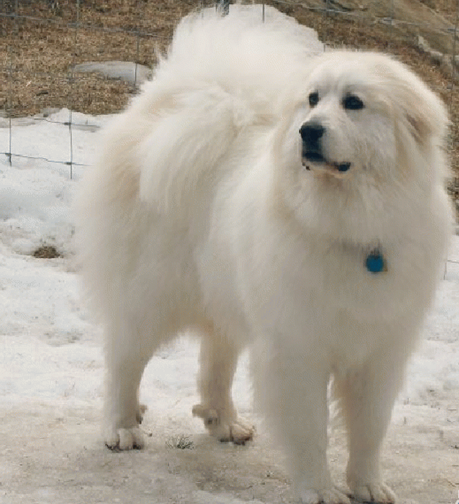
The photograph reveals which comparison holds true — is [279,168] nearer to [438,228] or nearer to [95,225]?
[438,228]

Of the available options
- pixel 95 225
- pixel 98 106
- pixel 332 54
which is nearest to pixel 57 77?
pixel 98 106

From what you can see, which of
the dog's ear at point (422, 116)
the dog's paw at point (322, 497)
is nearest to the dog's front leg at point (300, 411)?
the dog's paw at point (322, 497)

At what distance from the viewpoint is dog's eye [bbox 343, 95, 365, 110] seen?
3348 mm

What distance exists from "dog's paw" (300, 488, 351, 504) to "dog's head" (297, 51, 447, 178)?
1.15m

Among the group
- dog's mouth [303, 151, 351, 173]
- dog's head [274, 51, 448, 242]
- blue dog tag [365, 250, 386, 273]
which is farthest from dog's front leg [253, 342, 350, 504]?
dog's mouth [303, 151, 351, 173]

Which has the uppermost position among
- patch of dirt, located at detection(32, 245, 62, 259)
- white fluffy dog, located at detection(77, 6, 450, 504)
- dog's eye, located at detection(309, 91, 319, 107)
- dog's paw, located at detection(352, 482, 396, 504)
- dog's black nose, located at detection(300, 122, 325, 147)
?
dog's eye, located at detection(309, 91, 319, 107)

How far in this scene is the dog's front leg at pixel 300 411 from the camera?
360 cm

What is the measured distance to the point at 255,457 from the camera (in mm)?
4340

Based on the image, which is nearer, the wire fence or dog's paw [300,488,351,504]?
dog's paw [300,488,351,504]

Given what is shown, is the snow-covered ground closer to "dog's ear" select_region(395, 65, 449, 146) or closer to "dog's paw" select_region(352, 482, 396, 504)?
"dog's paw" select_region(352, 482, 396, 504)

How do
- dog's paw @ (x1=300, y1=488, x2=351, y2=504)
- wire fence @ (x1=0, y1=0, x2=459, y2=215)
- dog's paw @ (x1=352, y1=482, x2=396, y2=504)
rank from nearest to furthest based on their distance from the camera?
dog's paw @ (x1=300, y1=488, x2=351, y2=504), dog's paw @ (x1=352, y1=482, x2=396, y2=504), wire fence @ (x1=0, y1=0, x2=459, y2=215)

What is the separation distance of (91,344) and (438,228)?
2512 mm

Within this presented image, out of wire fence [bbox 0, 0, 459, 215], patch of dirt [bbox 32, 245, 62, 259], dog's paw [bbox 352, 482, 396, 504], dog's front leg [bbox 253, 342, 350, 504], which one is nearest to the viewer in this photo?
dog's front leg [bbox 253, 342, 350, 504]

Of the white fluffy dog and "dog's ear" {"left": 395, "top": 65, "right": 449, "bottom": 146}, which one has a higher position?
"dog's ear" {"left": 395, "top": 65, "right": 449, "bottom": 146}
